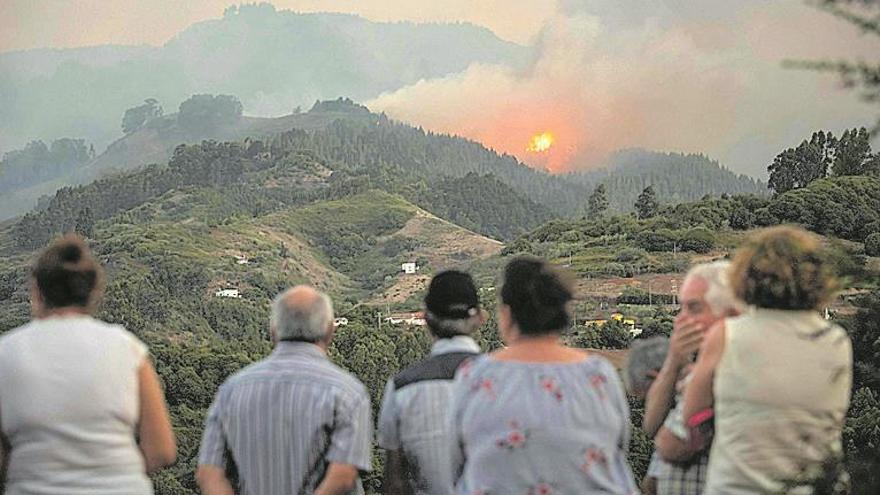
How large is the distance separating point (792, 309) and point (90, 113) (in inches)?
6867

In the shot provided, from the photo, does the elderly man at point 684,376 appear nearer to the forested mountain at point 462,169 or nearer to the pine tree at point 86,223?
A: the pine tree at point 86,223

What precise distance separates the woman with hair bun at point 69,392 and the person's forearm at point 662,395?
124 centimetres

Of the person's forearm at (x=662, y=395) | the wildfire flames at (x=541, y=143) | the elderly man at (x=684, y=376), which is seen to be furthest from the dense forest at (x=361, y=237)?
the wildfire flames at (x=541, y=143)

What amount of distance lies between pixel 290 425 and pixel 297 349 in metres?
0.21

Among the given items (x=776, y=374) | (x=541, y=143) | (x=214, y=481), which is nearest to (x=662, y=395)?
(x=776, y=374)

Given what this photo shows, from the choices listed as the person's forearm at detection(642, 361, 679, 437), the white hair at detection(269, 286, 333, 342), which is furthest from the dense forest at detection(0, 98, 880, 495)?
the white hair at detection(269, 286, 333, 342)

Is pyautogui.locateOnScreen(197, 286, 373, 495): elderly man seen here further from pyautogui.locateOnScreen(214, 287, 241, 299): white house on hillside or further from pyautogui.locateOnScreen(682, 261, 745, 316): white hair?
pyautogui.locateOnScreen(214, 287, 241, 299): white house on hillside

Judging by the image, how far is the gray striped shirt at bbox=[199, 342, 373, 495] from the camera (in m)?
3.30

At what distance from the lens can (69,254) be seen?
117 inches

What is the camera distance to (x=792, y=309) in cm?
298

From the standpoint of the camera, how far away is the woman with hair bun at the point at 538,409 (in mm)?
2828

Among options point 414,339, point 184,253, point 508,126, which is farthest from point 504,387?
point 508,126

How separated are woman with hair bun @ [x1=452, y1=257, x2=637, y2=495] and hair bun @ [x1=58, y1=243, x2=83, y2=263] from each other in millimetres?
937

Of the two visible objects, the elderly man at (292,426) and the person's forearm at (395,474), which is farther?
the person's forearm at (395,474)
